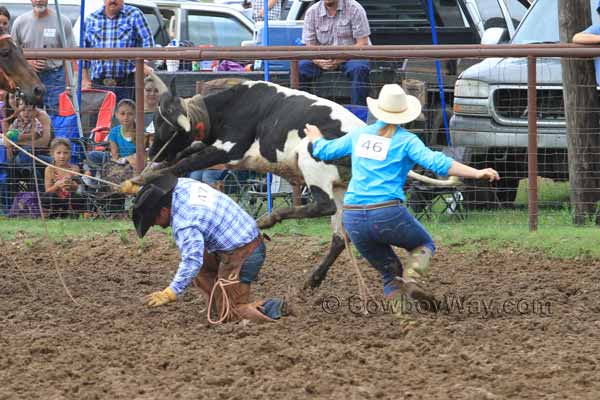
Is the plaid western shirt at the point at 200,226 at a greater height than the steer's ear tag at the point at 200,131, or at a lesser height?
lesser

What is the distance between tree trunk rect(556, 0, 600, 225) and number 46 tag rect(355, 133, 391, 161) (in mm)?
4329

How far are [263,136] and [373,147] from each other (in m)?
1.98

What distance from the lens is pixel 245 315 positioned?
7070mm

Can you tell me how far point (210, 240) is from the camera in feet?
22.9

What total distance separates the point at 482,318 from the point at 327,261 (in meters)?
1.52

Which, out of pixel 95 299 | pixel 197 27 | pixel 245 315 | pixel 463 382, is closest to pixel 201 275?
pixel 245 315

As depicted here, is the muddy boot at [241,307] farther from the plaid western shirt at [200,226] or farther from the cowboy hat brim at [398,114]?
the cowboy hat brim at [398,114]

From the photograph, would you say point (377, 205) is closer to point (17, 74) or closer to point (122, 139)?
point (17, 74)

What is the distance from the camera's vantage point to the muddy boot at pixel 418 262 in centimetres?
694

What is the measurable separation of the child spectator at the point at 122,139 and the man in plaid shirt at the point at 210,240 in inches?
171

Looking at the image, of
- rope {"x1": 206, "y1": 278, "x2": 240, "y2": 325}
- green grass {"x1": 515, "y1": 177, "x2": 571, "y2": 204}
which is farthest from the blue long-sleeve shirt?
green grass {"x1": 515, "y1": 177, "x2": 571, "y2": 204}

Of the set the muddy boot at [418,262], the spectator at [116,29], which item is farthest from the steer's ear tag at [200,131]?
the spectator at [116,29]

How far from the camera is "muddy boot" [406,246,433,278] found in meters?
6.94

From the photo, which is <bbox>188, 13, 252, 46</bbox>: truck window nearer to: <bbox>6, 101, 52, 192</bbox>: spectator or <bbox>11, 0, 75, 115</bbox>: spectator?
<bbox>11, 0, 75, 115</bbox>: spectator
